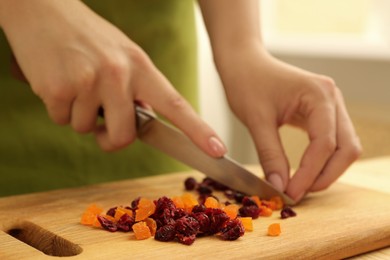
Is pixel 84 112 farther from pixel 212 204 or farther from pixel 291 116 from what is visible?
pixel 291 116

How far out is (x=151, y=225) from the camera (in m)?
0.99

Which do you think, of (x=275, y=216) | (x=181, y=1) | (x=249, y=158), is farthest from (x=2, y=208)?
(x=249, y=158)

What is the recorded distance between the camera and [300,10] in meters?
3.02

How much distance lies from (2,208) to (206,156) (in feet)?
1.22

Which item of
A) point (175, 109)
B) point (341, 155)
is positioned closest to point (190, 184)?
point (175, 109)

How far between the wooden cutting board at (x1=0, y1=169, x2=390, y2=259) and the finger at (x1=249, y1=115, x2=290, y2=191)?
0.22ft

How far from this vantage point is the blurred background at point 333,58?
255 cm

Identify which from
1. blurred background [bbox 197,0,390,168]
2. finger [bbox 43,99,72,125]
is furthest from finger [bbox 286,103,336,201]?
blurred background [bbox 197,0,390,168]

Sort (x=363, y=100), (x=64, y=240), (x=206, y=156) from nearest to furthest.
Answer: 1. (x=64, y=240)
2. (x=206, y=156)
3. (x=363, y=100)

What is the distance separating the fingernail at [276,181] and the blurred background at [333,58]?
1.30 metres

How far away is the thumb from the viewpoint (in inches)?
51.1

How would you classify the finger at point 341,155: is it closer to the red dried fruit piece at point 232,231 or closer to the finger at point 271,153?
the finger at point 271,153

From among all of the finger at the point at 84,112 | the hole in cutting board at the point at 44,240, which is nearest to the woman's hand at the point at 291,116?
the finger at the point at 84,112

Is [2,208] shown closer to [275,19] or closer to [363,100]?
[363,100]
